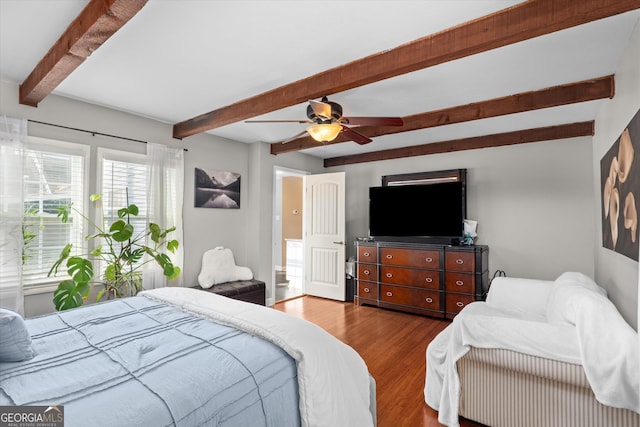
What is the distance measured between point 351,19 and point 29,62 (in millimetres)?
2474

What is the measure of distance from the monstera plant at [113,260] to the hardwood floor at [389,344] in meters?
2.05

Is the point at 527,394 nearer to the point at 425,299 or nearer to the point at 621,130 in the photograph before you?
the point at 621,130

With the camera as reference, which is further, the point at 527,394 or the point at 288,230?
the point at 288,230

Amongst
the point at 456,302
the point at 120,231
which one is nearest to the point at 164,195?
the point at 120,231

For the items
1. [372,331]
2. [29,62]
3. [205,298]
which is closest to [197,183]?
[29,62]

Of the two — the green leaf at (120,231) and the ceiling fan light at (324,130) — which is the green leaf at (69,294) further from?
the ceiling fan light at (324,130)

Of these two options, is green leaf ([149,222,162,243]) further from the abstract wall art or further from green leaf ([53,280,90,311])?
the abstract wall art

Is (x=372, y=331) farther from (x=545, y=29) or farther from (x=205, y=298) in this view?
(x=545, y=29)

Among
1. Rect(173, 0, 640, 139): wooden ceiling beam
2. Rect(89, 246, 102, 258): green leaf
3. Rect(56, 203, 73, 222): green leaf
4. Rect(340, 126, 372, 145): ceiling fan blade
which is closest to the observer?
Rect(173, 0, 640, 139): wooden ceiling beam

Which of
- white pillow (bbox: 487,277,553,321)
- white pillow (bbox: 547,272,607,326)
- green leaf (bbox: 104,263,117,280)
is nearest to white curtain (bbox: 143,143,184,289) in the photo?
green leaf (bbox: 104,263,117,280)

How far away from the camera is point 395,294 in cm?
450

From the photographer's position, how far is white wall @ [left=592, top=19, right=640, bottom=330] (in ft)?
6.08

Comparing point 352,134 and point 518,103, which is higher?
point 518,103

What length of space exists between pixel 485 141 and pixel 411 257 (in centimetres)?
192
